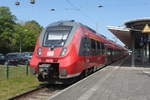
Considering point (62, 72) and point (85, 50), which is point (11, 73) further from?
point (62, 72)

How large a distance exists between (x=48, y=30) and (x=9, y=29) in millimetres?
49831

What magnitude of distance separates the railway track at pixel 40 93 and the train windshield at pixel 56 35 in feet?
7.08

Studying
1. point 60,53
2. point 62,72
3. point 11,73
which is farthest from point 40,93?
point 11,73

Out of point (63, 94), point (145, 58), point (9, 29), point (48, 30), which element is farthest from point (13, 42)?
point (63, 94)

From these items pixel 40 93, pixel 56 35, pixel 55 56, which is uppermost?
pixel 56 35

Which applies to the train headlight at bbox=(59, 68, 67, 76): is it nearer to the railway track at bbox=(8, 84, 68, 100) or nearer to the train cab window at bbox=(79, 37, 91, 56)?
the railway track at bbox=(8, 84, 68, 100)

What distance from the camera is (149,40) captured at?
29.9 meters

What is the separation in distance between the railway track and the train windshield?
84.9 inches

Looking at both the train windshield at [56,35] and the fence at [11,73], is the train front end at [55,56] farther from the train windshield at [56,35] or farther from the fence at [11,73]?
the fence at [11,73]

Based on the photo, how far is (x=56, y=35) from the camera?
13.3 m

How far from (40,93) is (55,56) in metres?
1.85

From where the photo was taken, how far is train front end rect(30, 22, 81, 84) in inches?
470

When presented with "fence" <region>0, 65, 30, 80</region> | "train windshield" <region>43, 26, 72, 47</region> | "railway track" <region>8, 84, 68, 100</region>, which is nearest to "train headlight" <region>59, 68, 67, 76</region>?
"railway track" <region>8, 84, 68, 100</region>

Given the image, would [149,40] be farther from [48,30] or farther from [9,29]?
[9,29]
